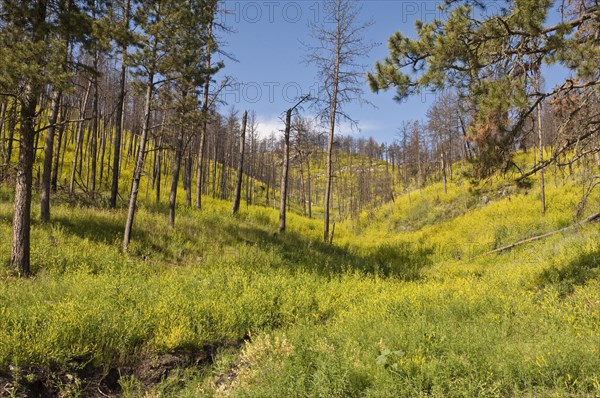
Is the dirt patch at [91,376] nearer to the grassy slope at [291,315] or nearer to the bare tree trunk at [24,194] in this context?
the grassy slope at [291,315]

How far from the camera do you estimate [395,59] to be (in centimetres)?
683

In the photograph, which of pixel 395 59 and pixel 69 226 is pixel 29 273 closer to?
pixel 69 226

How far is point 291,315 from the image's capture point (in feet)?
23.8

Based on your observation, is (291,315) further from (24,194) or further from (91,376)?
(24,194)

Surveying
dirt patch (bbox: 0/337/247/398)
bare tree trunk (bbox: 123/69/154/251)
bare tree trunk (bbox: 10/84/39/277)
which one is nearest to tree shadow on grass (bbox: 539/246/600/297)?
dirt patch (bbox: 0/337/247/398)

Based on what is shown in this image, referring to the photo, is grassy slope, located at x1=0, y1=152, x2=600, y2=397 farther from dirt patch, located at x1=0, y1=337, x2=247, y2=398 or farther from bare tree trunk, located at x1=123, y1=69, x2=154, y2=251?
bare tree trunk, located at x1=123, y1=69, x2=154, y2=251

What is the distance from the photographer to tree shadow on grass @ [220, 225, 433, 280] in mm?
12258

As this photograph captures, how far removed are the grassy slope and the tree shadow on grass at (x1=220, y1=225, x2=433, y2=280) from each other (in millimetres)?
171

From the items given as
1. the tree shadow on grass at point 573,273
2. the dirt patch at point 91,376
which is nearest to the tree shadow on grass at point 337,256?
the tree shadow on grass at point 573,273

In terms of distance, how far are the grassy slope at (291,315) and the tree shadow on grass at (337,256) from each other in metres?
0.17

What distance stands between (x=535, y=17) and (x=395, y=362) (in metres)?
5.40

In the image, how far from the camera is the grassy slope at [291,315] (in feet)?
12.3

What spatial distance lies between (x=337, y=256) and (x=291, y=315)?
7.57 metres

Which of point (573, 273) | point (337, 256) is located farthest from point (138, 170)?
Result: point (573, 273)
